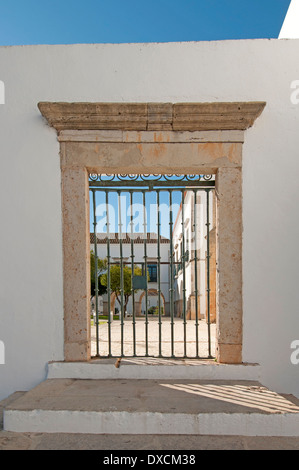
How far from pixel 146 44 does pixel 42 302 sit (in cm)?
279

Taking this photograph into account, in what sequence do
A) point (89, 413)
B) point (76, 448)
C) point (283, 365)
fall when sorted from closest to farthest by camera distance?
point (76, 448), point (89, 413), point (283, 365)

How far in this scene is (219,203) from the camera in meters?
3.28

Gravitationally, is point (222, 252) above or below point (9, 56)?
below

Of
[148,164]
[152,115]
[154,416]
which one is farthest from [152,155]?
[154,416]

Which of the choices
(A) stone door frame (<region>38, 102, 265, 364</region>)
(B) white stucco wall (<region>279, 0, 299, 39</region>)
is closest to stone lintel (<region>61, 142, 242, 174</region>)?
(A) stone door frame (<region>38, 102, 265, 364</region>)

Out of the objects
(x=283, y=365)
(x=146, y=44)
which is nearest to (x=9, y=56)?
(x=146, y=44)

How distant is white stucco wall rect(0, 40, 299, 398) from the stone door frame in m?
0.10

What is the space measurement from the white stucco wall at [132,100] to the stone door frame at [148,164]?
0.10 metres

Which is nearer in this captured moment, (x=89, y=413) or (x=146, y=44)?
(x=89, y=413)

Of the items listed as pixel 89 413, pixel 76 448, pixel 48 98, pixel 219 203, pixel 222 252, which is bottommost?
pixel 76 448

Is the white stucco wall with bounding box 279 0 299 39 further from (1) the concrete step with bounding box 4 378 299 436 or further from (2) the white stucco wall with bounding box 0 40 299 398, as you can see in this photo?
(1) the concrete step with bounding box 4 378 299 436

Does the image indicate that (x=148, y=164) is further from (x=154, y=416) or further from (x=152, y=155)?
(x=154, y=416)

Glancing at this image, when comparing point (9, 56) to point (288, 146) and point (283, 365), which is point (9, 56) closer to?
point (288, 146)

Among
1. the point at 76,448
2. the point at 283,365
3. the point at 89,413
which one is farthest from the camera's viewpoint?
the point at 283,365
